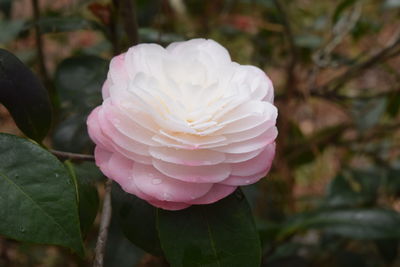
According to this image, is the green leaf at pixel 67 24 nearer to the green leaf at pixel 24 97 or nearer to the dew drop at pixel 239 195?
the green leaf at pixel 24 97

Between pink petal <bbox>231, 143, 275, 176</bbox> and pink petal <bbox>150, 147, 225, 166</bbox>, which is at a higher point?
pink petal <bbox>150, 147, 225, 166</bbox>

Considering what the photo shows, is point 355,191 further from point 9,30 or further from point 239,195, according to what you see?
point 9,30

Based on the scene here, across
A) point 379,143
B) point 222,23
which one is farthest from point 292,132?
point 222,23

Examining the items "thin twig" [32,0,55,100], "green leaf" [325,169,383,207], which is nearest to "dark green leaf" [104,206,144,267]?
"thin twig" [32,0,55,100]

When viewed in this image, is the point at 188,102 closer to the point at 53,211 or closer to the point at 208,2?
the point at 53,211

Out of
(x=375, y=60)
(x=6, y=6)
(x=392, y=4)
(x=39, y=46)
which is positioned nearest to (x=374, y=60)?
(x=375, y=60)

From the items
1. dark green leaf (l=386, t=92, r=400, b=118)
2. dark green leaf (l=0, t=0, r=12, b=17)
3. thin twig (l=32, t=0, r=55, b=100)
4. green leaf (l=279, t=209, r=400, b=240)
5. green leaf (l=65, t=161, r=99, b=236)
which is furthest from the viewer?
dark green leaf (l=386, t=92, r=400, b=118)

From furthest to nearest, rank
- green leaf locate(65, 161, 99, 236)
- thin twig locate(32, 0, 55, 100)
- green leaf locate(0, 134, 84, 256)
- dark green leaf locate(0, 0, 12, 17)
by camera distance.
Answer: dark green leaf locate(0, 0, 12, 17)
thin twig locate(32, 0, 55, 100)
green leaf locate(65, 161, 99, 236)
green leaf locate(0, 134, 84, 256)

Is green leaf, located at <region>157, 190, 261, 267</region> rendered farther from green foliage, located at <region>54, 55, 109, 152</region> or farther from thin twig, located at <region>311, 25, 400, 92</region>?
thin twig, located at <region>311, 25, 400, 92</region>
